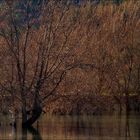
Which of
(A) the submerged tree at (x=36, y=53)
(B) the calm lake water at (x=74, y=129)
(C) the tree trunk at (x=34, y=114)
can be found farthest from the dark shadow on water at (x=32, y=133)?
(A) the submerged tree at (x=36, y=53)

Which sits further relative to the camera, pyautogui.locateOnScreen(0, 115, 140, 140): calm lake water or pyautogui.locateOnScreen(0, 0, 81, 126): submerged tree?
pyautogui.locateOnScreen(0, 0, 81, 126): submerged tree

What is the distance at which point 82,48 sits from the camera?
27062 mm

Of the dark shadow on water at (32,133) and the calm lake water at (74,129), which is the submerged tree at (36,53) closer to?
the dark shadow on water at (32,133)

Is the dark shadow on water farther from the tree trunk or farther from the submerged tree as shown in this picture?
the submerged tree

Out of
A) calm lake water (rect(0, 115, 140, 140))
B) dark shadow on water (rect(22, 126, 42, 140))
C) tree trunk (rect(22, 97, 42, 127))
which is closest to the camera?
dark shadow on water (rect(22, 126, 42, 140))

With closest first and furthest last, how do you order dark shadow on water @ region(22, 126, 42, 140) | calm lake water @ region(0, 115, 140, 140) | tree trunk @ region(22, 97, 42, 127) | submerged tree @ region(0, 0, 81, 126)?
dark shadow on water @ region(22, 126, 42, 140) → calm lake water @ region(0, 115, 140, 140) → submerged tree @ region(0, 0, 81, 126) → tree trunk @ region(22, 97, 42, 127)

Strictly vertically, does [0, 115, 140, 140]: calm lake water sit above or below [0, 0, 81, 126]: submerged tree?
below

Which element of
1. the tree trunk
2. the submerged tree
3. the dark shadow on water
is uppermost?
the submerged tree

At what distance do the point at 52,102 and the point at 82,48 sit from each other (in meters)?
3.19

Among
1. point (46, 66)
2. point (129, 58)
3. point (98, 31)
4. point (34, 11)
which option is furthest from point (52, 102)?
point (129, 58)

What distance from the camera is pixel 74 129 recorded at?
81.5 feet

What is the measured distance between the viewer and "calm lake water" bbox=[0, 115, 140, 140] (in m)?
21.4

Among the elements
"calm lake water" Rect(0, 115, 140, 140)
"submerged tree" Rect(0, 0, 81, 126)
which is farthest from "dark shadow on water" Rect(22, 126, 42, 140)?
"submerged tree" Rect(0, 0, 81, 126)

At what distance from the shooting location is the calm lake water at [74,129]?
21.4m
